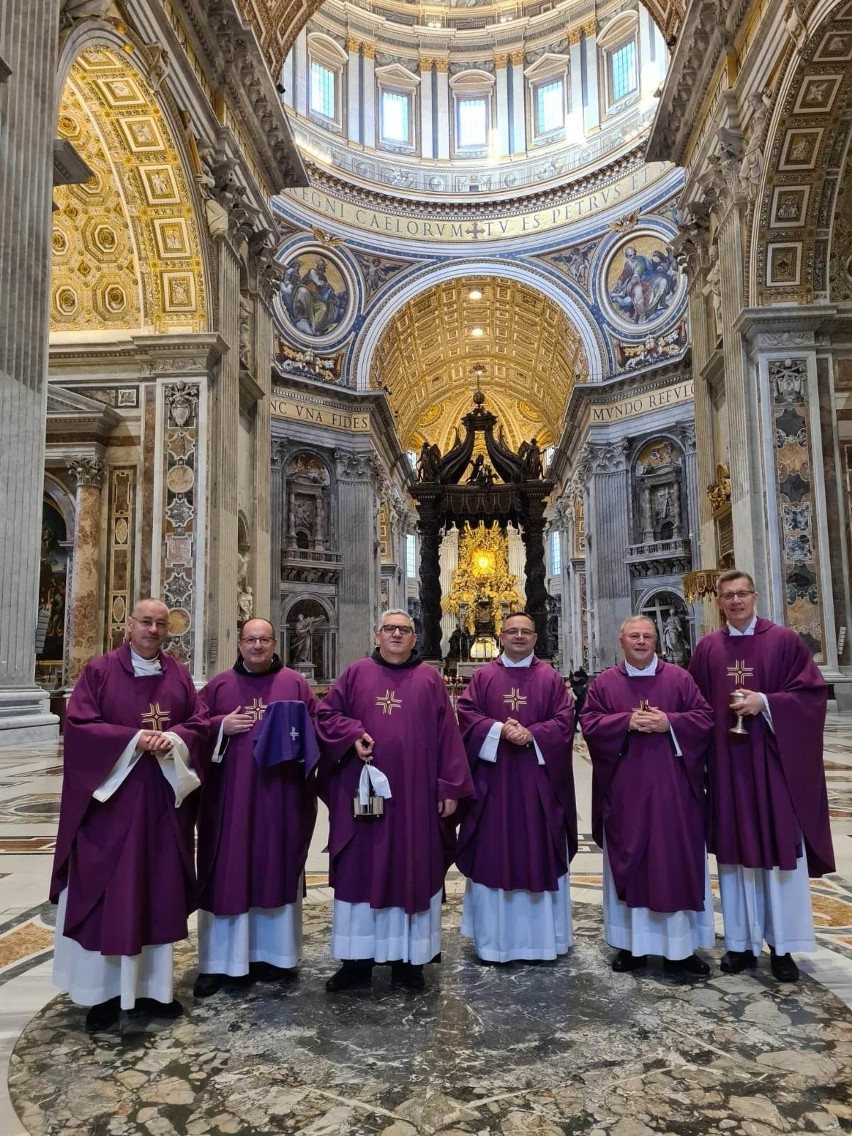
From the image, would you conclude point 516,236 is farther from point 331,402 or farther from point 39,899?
point 39,899

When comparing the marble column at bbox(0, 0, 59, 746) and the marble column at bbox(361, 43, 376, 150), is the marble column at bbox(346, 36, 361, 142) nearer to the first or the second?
the marble column at bbox(361, 43, 376, 150)

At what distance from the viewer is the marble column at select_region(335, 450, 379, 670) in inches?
1024

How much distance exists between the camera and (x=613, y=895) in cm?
332

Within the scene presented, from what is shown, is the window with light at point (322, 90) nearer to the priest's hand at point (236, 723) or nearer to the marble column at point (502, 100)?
the marble column at point (502, 100)

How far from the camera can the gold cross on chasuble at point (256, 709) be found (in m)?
3.19

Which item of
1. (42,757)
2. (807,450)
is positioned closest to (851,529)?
(807,450)

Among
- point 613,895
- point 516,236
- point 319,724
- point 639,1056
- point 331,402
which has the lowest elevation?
point 639,1056

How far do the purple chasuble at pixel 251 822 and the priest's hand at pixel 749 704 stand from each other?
162cm

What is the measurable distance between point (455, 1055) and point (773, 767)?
1599 mm

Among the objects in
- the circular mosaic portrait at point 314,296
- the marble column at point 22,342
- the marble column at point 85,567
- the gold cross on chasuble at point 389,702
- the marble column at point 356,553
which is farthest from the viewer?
the marble column at point 356,553

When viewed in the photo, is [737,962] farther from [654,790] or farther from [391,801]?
[391,801]

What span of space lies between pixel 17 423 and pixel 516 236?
81.9 ft

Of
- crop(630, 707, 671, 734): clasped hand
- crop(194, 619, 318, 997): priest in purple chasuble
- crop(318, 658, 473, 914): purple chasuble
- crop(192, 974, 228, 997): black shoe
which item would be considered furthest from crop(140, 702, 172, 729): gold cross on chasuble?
crop(630, 707, 671, 734): clasped hand

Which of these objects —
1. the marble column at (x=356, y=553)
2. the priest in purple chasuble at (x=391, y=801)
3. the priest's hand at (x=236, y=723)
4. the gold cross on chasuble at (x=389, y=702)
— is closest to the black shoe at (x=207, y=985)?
the priest in purple chasuble at (x=391, y=801)
